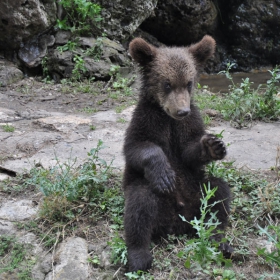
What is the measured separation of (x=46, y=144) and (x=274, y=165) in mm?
2991

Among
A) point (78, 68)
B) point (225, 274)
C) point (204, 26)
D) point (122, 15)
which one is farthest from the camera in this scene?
point (204, 26)

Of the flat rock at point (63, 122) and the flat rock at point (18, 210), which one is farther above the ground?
the flat rock at point (18, 210)

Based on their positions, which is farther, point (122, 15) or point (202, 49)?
point (122, 15)

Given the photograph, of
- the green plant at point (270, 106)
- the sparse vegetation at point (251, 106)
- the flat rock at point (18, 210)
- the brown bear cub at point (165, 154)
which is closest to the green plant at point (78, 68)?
the sparse vegetation at point (251, 106)

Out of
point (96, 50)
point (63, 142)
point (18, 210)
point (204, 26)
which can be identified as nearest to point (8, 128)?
point (63, 142)

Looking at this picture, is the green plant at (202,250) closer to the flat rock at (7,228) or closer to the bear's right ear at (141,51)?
the flat rock at (7,228)

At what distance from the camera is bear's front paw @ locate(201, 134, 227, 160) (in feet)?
12.4

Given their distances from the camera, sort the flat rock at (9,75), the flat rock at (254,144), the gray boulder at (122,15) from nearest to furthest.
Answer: the flat rock at (254,144) < the flat rock at (9,75) < the gray boulder at (122,15)

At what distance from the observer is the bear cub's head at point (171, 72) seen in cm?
410

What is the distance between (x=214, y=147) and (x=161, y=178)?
21.3 inches

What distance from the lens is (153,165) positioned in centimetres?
383

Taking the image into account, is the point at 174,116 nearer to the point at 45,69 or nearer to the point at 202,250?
the point at 202,250

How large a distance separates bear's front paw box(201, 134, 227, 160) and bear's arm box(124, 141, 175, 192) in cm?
38

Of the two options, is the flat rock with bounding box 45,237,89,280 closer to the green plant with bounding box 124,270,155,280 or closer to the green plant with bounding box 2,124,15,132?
the green plant with bounding box 124,270,155,280
